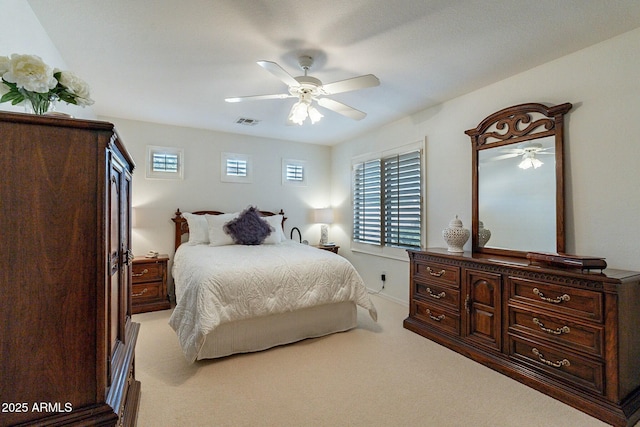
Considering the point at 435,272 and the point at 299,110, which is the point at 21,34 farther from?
the point at 435,272

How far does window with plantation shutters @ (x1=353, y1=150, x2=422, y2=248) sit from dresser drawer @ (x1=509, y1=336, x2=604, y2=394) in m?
1.77

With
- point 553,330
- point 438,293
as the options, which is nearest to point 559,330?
point 553,330

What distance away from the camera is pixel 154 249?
4.41 m

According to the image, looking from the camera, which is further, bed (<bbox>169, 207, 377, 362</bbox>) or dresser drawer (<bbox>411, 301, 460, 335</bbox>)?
dresser drawer (<bbox>411, 301, 460, 335</bbox>)

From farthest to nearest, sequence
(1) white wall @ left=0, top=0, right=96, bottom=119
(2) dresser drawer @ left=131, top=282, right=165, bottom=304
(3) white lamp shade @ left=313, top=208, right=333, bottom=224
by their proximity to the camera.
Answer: (3) white lamp shade @ left=313, top=208, right=333, bottom=224, (2) dresser drawer @ left=131, top=282, right=165, bottom=304, (1) white wall @ left=0, top=0, right=96, bottom=119

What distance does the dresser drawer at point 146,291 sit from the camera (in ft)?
12.5

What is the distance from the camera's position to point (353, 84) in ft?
7.75

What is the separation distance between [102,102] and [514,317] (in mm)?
4888

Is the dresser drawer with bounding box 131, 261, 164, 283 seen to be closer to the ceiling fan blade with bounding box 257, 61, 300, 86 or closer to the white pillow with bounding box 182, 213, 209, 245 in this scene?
the white pillow with bounding box 182, 213, 209, 245

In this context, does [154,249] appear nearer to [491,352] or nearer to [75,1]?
[75,1]

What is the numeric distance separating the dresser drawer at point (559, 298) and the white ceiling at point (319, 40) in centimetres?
186

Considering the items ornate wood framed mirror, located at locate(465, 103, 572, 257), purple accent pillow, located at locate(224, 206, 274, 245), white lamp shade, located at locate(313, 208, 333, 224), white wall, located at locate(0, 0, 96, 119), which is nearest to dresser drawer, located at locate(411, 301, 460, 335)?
ornate wood framed mirror, located at locate(465, 103, 572, 257)

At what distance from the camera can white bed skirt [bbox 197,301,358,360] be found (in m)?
2.62

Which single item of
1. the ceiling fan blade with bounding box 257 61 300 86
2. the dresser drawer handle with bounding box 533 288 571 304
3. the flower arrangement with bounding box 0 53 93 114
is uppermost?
the ceiling fan blade with bounding box 257 61 300 86
